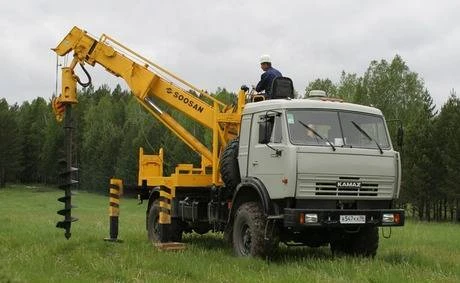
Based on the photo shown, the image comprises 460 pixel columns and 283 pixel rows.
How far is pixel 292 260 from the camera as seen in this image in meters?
11.0

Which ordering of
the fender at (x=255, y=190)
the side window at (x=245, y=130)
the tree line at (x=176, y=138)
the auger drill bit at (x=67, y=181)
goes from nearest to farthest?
the fender at (x=255, y=190)
the side window at (x=245, y=130)
the auger drill bit at (x=67, y=181)
the tree line at (x=176, y=138)

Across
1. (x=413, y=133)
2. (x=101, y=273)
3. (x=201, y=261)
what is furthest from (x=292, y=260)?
(x=413, y=133)

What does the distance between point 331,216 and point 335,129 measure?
1610 mm

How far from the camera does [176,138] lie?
68625 mm

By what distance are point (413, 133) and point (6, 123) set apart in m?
57.5

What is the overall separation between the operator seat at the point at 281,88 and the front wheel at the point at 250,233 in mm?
2223

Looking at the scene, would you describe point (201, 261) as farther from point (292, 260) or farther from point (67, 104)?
point (67, 104)

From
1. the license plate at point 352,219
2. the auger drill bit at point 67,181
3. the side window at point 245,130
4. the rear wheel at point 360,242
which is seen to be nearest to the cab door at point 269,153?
the side window at point 245,130

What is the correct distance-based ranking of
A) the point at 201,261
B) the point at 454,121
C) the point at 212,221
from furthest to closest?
1. the point at 454,121
2. the point at 212,221
3. the point at 201,261

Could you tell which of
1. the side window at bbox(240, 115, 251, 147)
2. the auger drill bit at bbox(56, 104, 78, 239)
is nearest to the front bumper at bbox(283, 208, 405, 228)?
the side window at bbox(240, 115, 251, 147)

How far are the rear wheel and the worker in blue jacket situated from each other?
3.15 metres

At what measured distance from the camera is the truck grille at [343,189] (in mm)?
10367

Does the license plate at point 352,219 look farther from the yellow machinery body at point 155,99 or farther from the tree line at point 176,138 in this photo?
the tree line at point 176,138

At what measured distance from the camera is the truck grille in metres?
10.4
